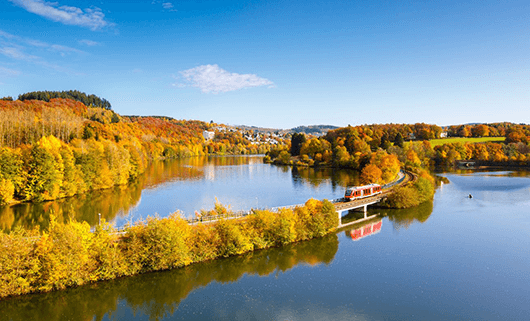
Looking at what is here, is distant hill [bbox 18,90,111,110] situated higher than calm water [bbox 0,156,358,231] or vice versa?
distant hill [bbox 18,90,111,110]

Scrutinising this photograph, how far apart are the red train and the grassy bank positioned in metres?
10.9

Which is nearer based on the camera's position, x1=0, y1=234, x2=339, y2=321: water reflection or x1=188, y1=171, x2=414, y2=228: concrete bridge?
x1=0, y1=234, x2=339, y2=321: water reflection

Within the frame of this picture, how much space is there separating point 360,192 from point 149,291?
25.7 meters

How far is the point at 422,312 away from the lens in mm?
17031

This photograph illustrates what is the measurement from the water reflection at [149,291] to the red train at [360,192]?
41.6ft

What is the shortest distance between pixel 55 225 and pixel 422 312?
19787mm

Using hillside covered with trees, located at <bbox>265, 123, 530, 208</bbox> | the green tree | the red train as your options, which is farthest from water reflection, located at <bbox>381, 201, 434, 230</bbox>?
the green tree

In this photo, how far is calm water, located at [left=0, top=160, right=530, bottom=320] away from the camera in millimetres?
16625

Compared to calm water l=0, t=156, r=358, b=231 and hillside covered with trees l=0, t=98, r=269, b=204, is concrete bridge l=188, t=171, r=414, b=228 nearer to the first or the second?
calm water l=0, t=156, r=358, b=231

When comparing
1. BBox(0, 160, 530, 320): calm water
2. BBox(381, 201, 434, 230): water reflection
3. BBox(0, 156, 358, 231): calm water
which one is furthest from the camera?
BBox(381, 201, 434, 230): water reflection

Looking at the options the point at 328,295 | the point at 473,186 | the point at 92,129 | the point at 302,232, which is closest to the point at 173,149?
the point at 92,129

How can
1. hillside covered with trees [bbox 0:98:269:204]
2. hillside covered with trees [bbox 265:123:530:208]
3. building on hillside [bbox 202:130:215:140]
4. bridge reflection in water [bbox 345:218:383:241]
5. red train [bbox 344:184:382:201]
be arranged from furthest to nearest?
building on hillside [bbox 202:130:215:140]
hillside covered with trees [bbox 265:123:530:208]
hillside covered with trees [bbox 0:98:269:204]
red train [bbox 344:184:382:201]
bridge reflection in water [bbox 345:218:383:241]

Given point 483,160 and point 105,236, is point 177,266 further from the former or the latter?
point 483,160

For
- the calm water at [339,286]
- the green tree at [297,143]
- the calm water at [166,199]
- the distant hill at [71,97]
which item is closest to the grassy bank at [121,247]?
the calm water at [339,286]
